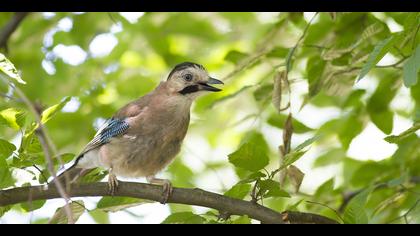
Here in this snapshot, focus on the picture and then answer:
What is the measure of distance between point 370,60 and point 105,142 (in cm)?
287

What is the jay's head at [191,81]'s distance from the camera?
20.7 feet

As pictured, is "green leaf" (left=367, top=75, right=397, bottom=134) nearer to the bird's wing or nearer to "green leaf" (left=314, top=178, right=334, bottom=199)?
"green leaf" (left=314, top=178, right=334, bottom=199)

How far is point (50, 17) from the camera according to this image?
7.79 m

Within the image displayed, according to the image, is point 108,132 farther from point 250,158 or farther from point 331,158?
point 250,158

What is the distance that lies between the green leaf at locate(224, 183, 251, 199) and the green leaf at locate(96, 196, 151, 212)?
535 mm

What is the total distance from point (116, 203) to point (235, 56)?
1690 millimetres

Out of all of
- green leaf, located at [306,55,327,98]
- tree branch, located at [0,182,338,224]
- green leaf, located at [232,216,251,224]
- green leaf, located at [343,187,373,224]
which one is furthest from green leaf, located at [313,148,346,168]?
green leaf, located at [232,216,251,224]

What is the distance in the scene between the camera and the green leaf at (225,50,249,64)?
559 centimetres

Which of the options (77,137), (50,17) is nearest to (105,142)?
(77,137)

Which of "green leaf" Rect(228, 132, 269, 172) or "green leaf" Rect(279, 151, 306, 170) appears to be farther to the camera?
"green leaf" Rect(228, 132, 269, 172)

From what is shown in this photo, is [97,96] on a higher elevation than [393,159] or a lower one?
higher

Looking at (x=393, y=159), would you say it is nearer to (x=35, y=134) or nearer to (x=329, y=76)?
(x=329, y=76)

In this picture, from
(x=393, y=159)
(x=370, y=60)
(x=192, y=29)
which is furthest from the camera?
(x=192, y=29)

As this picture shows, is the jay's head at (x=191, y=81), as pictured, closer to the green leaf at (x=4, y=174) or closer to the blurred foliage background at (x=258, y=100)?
the blurred foliage background at (x=258, y=100)
